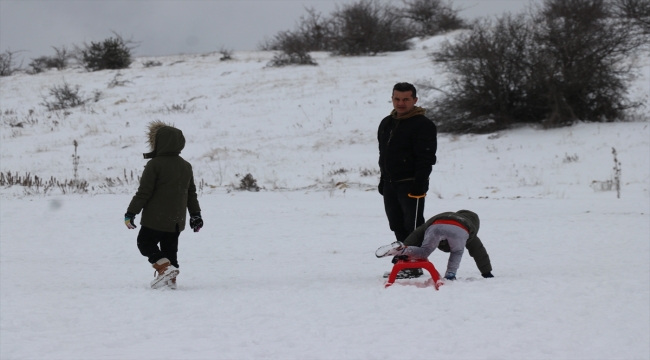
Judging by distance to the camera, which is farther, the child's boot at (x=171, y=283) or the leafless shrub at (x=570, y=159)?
Result: the leafless shrub at (x=570, y=159)

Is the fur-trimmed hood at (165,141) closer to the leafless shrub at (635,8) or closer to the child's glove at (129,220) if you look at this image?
the child's glove at (129,220)

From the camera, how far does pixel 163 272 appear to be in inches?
187

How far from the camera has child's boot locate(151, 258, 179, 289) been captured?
15.5ft

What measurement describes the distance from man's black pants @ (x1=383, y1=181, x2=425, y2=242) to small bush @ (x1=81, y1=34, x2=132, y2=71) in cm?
3102

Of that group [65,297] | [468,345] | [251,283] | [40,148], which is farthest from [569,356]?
[40,148]

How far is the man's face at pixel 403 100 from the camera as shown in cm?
475

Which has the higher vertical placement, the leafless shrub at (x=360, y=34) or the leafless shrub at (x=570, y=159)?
the leafless shrub at (x=360, y=34)

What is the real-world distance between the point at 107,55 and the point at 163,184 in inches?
1209

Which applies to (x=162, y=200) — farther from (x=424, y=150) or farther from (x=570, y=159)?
(x=570, y=159)

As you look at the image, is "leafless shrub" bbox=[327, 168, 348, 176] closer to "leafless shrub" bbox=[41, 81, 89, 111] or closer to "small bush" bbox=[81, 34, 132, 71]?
"leafless shrub" bbox=[41, 81, 89, 111]

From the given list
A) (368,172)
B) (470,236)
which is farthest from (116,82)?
(470,236)

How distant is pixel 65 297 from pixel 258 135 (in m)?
13.4

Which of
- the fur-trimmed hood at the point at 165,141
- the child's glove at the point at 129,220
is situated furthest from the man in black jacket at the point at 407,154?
the child's glove at the point at 129,220

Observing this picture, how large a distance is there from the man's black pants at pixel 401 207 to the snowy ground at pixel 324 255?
→ 51 centimetres
